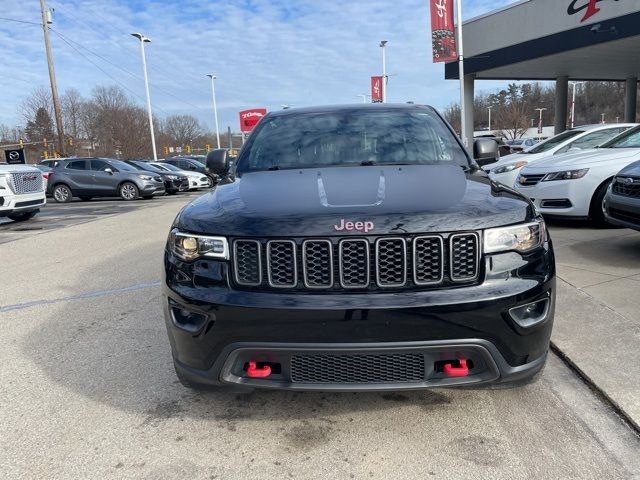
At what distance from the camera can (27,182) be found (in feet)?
39.2

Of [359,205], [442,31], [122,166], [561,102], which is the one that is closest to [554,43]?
[442,31]

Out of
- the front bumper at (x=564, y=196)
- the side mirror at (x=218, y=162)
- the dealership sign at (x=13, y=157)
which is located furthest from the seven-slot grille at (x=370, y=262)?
the dealership sign at (x=13, y=157)

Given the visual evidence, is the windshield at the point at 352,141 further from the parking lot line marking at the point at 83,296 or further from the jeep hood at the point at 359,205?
the parking lot line marking at the point at 83,296

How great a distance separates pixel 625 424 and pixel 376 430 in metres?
1.28

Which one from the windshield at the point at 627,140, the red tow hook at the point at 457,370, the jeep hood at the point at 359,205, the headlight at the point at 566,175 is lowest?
the red tow hook at the point at 457,370

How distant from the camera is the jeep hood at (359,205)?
2.33 metres

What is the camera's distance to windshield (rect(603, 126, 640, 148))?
7.66 m

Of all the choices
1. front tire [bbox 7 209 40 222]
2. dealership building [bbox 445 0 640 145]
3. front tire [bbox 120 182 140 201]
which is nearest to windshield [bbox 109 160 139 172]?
front tire [bbox 120 182 140 201]

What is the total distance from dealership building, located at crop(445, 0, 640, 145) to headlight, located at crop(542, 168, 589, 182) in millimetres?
13279

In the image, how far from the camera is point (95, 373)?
347 centimetres

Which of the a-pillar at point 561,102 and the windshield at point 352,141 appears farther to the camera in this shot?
the a-pillar at point 561,102

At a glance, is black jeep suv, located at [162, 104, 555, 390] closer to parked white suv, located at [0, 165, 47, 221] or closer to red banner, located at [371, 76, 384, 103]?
parked white suv, located at [0, 165, 47, 221]

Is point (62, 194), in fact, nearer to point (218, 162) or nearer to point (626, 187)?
point (218, 162)

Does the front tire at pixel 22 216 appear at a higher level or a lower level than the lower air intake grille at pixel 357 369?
lower
